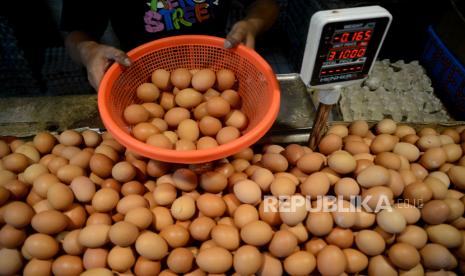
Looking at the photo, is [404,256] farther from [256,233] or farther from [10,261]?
[10,261]

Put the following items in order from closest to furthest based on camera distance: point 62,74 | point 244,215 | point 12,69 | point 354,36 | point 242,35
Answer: point 354,36, point 244,215, point 242,35, point 12,69, point 62,74

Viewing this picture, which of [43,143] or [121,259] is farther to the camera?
[43,143]

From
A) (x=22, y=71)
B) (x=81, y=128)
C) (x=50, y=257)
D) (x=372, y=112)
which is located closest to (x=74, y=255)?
(x=50, y=257)

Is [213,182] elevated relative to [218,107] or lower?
lower

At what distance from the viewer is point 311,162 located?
4.35 feet

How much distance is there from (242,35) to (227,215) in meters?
0.77

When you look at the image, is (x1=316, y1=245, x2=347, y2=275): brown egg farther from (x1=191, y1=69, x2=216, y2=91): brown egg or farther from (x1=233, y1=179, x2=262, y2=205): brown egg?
(x1=191, y1=69, x2=216, y2=91): brown egg

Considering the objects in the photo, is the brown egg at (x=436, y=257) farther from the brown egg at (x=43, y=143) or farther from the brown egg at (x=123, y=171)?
the brown egg at (x=43, y=143)

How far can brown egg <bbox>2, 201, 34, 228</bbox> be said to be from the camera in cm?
116

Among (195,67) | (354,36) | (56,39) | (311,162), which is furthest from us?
(56,39)

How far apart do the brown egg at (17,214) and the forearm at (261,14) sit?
4.10ft

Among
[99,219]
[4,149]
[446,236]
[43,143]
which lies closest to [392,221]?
[446,236]

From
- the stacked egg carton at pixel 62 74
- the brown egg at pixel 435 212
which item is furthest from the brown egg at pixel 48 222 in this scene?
the stacked egg carton at pixel 62 74

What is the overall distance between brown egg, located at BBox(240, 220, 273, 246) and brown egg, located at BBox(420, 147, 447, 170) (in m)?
0.80
